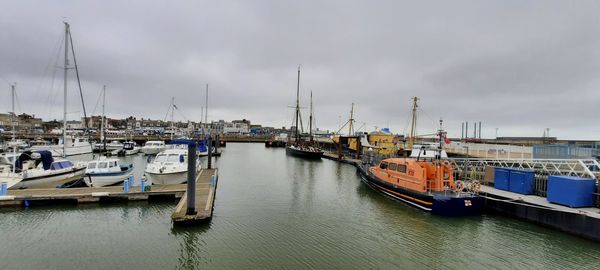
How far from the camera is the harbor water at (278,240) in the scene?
9.84m

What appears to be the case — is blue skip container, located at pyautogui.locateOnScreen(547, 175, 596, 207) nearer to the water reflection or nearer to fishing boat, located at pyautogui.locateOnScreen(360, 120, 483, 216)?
fishing boat, located at pyautogui.locateOnScreen(360, 120, 483, 216)

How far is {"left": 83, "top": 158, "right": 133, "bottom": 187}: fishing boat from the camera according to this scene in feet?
65.2

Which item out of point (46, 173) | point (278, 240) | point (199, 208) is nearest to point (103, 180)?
point (46, 173)

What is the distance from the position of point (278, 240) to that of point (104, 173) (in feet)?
49.8

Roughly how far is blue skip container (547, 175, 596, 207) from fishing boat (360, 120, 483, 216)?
330cm

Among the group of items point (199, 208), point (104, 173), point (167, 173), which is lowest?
point (199, 208)

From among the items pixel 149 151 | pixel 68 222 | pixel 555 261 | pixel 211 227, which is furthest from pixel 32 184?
pixel 149 151

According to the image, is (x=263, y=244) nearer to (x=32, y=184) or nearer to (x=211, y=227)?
(x=211, y=227)

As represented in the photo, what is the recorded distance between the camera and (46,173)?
62.2ft

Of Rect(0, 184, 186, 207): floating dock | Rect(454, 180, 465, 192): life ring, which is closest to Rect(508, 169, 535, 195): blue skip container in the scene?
Rect(454, 180, 465, 192): life ring

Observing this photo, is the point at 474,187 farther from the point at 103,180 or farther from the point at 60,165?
the point at 60,165

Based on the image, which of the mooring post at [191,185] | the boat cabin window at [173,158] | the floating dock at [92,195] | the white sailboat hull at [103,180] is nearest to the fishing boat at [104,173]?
the white sailboat hull at [103,180]

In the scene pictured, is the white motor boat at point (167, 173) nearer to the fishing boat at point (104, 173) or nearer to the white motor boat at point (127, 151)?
the fishing boat at point (104, 173)

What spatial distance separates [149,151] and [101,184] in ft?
106
